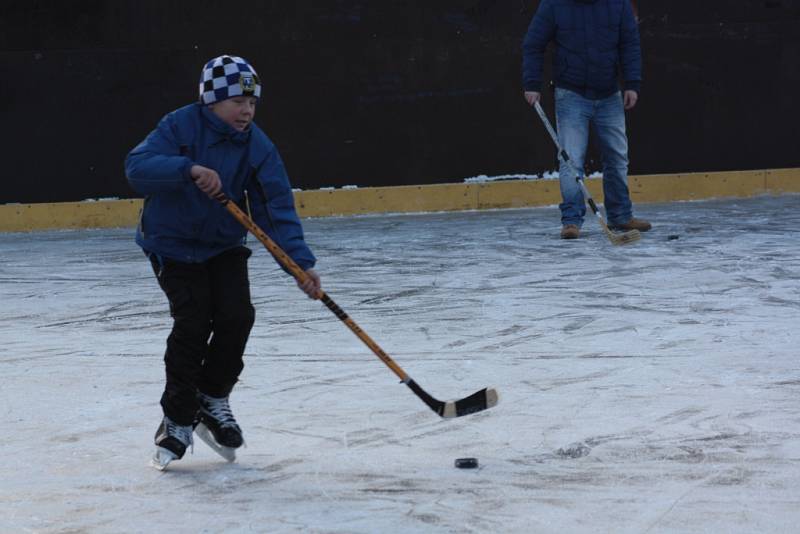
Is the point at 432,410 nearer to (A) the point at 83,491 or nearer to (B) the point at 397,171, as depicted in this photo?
(A) the point at 83,491

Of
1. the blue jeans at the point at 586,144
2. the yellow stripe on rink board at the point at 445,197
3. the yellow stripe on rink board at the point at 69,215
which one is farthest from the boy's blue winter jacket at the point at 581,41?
the yellow stripe on rink board at the point at 69,215

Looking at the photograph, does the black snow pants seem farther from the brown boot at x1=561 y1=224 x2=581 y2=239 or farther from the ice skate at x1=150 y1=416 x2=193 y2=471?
the brown boot at x1=561 y1=224 x2=581 y2=239

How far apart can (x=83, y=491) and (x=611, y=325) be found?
9.44ft

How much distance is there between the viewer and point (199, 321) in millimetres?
4059

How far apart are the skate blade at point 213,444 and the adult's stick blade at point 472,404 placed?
615 mm

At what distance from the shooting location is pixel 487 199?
1182 centimetres

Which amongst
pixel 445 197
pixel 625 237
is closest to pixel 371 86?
pixel 445 197

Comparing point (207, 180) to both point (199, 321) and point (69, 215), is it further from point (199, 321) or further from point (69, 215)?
point (69, 215)

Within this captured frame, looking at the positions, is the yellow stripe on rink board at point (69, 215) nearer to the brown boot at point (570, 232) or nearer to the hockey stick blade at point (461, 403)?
the brown boot at point (570, 232)

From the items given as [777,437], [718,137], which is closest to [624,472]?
[777,437]

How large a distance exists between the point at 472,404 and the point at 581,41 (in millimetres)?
5310

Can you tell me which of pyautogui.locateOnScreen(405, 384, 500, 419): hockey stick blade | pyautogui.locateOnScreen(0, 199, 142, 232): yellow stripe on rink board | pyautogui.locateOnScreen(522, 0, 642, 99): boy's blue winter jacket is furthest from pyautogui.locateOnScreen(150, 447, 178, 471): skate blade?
pyautogui.locateOnScreen(0, 199, 142, 232): yellow stripe on rink board

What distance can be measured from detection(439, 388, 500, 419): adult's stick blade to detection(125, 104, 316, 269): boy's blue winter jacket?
1.94 feet

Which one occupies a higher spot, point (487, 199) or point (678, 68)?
point (678, 68)
